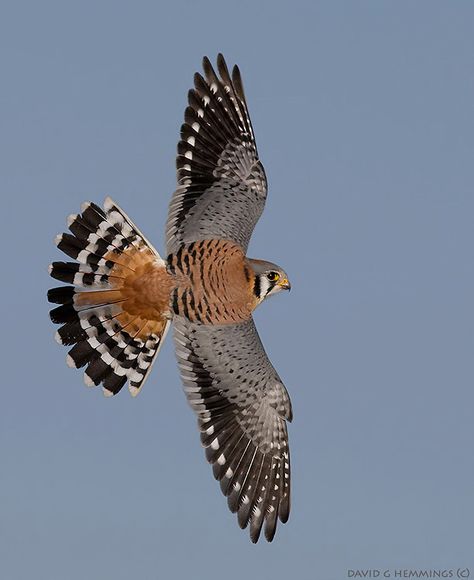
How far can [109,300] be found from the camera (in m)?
12.6

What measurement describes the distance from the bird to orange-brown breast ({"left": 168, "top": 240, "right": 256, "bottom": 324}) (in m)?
0.01

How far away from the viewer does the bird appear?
12.3 metres

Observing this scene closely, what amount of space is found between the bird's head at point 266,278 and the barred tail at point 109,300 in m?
0.96

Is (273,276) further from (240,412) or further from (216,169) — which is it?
(240,412)

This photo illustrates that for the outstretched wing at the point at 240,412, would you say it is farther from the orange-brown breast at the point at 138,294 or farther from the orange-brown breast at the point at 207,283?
the orange-brown breast at the point at 138,294

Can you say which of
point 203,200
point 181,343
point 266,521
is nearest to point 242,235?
point 203,200

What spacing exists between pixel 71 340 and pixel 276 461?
2606mm

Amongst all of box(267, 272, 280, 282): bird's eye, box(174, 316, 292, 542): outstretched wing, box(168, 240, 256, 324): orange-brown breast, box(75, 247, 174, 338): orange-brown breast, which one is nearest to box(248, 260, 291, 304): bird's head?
box(267, 272, 280, 282): bird's eye

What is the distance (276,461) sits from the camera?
41.8ft

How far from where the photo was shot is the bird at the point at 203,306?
1232 centimetres

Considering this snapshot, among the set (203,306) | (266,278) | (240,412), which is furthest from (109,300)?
(240,412)

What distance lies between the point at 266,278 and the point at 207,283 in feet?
2.30

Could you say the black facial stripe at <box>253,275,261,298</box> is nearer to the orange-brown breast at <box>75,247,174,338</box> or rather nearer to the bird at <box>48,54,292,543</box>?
the bird at <box>48,54,292,543</box>

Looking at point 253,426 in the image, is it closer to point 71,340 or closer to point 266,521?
point 266,521
